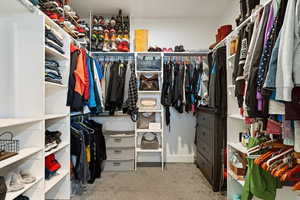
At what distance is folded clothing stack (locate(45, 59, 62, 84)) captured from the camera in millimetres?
1793

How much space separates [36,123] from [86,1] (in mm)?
2123

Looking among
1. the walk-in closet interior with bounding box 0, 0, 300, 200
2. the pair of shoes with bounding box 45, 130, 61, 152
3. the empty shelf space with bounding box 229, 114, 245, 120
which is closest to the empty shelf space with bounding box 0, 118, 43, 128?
the walk-in closet interior with bounding box 0, 0, 300, 200

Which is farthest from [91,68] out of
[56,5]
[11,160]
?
[11,160]

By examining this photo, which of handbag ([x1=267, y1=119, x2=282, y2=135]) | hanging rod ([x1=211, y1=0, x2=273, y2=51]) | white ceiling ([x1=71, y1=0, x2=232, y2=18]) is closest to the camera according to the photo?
handbag ([x1=267, y1=119, x2=282, y2=135])

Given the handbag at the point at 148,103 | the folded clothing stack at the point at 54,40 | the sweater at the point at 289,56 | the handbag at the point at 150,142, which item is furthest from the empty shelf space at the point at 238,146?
the folded clothing stack at the point at 54,40

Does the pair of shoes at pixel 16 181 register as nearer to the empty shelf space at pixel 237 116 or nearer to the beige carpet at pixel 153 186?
the beige carpet at pixel 153 186

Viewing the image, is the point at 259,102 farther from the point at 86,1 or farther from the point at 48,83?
the point at 86,1

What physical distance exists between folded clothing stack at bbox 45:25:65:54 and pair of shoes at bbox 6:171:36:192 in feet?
3.61

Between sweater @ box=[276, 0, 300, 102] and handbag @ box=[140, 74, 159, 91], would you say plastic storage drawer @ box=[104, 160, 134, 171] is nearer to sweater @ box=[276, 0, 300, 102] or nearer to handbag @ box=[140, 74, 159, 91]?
handbag @ box=[140, 74, 159, 91]

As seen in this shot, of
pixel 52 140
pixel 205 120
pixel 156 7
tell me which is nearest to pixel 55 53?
pixel 52 140

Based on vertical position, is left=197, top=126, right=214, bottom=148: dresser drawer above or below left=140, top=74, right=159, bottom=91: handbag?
below

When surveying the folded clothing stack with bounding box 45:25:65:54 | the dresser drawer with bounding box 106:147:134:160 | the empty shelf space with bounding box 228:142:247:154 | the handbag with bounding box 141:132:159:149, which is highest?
the folded clothing stack with bounding box 45:25:65:54

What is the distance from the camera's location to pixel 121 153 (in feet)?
9.74

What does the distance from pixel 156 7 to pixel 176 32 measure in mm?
587
